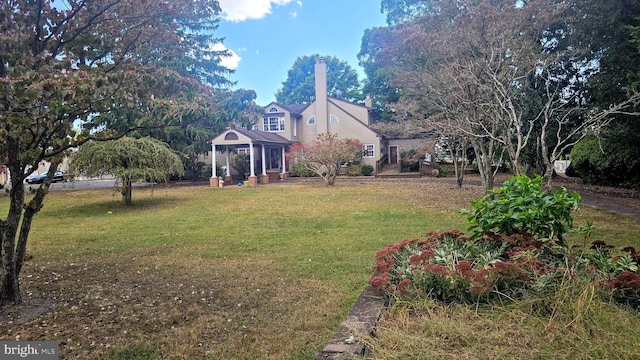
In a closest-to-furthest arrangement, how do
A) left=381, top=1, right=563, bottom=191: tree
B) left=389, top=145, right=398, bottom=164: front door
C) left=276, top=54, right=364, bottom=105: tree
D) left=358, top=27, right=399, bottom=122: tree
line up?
left=381, top=1, right=563, bottom=191: tree < left=389, top=145, right=398, bottom=164: front door < left=358, top=27, right=399, bottom=122: tree < left=276, top=54, right=364, bottom=105: tree

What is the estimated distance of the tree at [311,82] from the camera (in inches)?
1698

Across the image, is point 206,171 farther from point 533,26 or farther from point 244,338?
point 244,338

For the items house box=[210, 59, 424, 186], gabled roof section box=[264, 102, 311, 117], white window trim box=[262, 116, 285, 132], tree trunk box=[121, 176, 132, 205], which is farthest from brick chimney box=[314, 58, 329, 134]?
tree trunk box=[121, 176, 132, 205]

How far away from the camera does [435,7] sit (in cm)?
1346

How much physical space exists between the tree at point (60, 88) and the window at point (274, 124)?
Answer: 23.8 m

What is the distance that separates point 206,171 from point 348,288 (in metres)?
24.2

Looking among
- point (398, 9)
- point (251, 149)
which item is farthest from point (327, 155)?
point (398, 9)

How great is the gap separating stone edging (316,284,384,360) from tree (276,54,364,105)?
125ft

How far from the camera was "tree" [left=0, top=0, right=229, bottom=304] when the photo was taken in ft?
9.99

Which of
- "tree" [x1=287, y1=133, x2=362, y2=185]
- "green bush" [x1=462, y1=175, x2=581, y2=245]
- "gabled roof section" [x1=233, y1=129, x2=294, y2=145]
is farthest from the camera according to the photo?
"gabled roof section" [x1=233, y1=129, x2=294, y2=145]

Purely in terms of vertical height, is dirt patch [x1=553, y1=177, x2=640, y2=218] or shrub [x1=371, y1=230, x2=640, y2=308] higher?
shrub [x1=371, y1=230, x2=640, y2=308]

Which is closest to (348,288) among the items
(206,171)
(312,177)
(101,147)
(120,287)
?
(120,287)

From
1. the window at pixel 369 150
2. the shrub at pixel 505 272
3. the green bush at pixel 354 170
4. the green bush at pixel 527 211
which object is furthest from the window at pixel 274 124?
the shrub at pixel 505 272

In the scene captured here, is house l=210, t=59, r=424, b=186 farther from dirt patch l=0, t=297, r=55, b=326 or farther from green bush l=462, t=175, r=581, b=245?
green bush l=462, t=175, r=581, b=245
